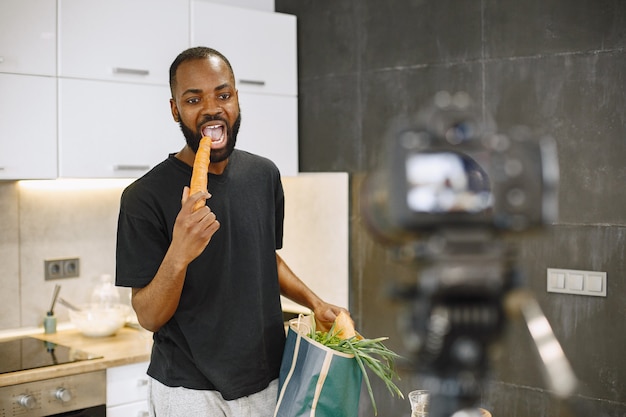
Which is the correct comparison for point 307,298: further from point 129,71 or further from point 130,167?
point 129,71

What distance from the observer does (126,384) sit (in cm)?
256

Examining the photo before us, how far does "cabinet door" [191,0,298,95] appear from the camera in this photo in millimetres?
2959

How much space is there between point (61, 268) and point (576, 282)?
6.48ft

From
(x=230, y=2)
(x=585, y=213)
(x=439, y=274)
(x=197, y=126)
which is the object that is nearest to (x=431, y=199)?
(x=439, y=274)

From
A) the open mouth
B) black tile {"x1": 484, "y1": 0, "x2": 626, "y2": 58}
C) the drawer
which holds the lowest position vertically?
the drawer

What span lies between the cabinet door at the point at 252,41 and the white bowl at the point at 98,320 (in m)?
1.06

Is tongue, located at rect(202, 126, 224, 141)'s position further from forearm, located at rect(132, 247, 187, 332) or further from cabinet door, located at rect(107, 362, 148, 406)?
cabinet door, located at rect(107, 362, 148, 406)

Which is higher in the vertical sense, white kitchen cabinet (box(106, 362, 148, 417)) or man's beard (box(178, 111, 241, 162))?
man's beard (box(178, 111, 241, 162))

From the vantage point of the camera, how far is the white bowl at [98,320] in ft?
9.18

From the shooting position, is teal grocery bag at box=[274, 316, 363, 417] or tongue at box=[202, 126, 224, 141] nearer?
teal grocery bag at box=[274, 316, 363, 417]

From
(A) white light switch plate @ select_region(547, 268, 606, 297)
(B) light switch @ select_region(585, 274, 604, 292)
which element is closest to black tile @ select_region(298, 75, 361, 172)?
(A) white light switch plate @ select_region(547, 268, 606, 297)

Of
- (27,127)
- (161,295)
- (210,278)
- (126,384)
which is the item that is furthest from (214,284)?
(27,127)

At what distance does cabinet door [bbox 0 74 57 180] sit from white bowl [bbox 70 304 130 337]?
586 mm

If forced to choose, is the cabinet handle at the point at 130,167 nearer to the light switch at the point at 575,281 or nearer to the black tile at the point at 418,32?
the black tile at the point at 418,32
